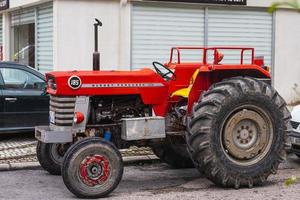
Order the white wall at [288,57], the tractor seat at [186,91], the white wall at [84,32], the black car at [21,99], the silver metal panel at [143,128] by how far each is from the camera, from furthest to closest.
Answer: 1. the white wall at [288,57]
2. the white wall at [84,32]
3. the black car at [21,99]
4. the tractor seat at [186,91]
5. the silver metal panel at [143,128]

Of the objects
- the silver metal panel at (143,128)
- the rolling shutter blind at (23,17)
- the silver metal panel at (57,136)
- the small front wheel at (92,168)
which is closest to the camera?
the small front wheel at (92,168)

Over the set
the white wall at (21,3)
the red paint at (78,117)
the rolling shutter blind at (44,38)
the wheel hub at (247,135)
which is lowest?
the wheel hub at (247,135)

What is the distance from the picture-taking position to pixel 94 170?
587cm

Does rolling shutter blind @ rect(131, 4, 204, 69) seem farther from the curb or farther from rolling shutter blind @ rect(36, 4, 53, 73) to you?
the curb

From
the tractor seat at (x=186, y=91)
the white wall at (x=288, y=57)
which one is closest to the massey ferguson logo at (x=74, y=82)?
the tractor seat at (x=186, y=91)

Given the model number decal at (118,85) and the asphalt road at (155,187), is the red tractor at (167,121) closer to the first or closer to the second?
the model number decal at (118,85)

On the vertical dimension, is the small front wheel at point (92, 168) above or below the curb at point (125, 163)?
above

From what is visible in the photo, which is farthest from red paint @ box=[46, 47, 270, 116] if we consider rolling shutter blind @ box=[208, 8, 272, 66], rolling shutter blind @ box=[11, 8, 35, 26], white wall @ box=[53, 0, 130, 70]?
rolling shutter blind @ box=[11, 8, 35, 26]

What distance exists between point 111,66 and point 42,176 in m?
6.11

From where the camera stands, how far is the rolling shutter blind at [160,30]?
1345 centimetres

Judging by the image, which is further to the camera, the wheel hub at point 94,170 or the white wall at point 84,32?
the white wall at point 84,32

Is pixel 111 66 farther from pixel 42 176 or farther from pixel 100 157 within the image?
pixel 100 157

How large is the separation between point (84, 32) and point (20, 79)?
3279 mm

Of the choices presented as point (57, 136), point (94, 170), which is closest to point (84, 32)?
point (57, 136)
